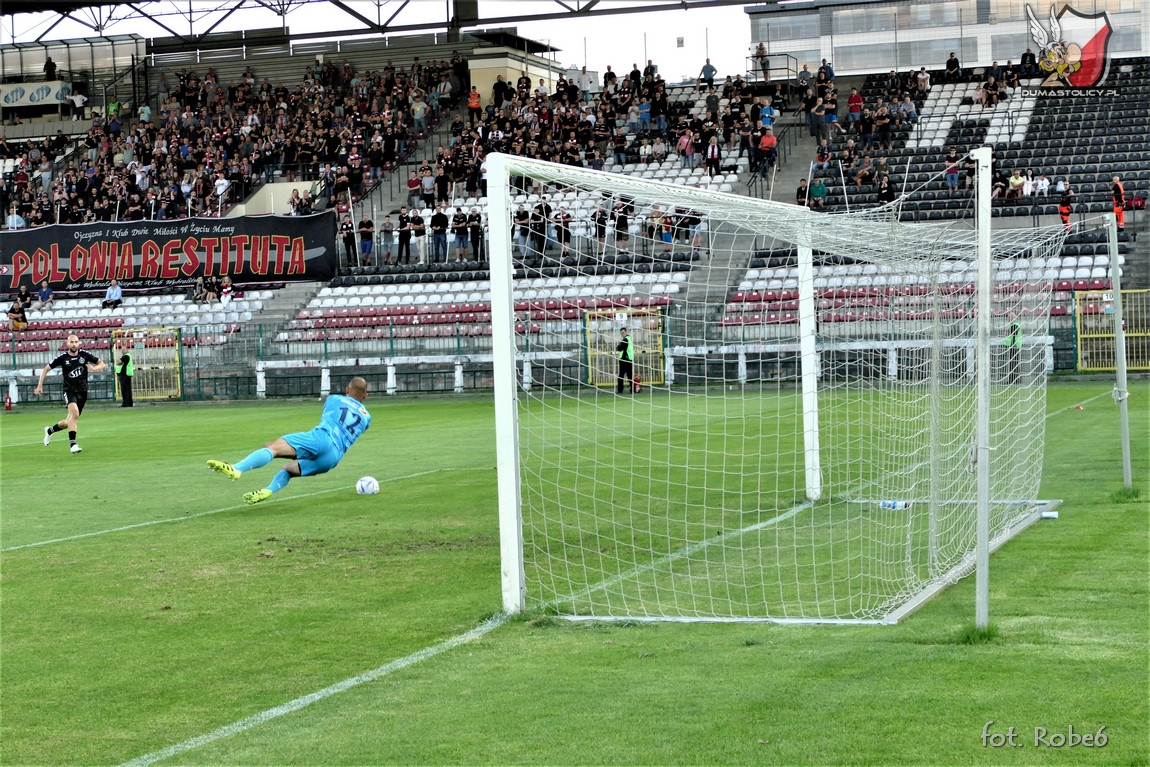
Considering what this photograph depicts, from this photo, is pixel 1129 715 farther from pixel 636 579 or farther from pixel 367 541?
pixel 367 541

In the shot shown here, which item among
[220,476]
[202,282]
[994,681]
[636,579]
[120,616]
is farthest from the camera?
[202,282]

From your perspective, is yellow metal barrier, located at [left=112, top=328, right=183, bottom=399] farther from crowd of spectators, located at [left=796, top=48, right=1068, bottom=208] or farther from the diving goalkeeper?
the diving goalkeeper

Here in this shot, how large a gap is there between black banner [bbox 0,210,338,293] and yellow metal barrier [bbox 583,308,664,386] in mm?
11642

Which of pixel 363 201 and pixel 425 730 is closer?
pixel 425 730

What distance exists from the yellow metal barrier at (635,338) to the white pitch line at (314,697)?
18925mm

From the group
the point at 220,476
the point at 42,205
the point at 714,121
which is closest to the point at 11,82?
the point at 42,205

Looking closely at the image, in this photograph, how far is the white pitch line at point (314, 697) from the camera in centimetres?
484

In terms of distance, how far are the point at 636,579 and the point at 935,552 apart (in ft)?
6.86

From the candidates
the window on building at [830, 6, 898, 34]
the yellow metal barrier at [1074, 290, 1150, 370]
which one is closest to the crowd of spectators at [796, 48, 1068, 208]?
the window on building at [830, 6, 898, 34]

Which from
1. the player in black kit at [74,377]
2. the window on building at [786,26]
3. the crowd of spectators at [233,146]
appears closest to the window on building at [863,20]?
the window on building at [786,26]

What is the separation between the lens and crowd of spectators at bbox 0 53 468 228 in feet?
137

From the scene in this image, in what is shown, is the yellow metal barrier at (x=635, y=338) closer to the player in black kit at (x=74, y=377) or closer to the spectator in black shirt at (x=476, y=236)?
the spectator in black shirt at (x=476, y=236)

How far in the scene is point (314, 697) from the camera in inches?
218

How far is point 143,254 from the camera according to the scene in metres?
37.5
